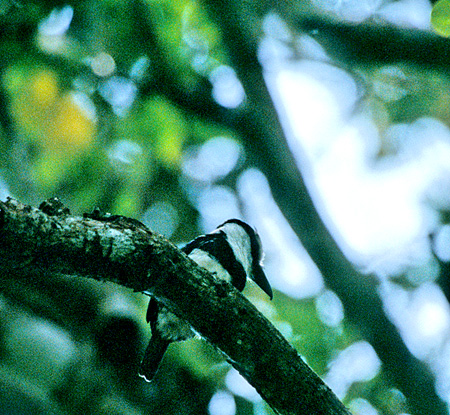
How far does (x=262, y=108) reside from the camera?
161 inches

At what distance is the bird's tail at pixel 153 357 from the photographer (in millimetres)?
2746

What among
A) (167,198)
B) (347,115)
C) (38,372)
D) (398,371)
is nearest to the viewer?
(38,372)

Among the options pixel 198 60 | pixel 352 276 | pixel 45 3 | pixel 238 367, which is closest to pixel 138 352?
pixel 238 367

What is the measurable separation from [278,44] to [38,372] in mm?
3721

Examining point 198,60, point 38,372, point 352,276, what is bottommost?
point 38,372

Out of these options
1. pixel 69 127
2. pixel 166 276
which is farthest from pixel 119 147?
pixel 166 276

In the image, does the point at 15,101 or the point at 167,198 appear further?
the point at 167,198

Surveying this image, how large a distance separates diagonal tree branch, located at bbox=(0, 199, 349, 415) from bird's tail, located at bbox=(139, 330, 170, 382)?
815mm

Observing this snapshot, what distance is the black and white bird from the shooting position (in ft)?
9.37

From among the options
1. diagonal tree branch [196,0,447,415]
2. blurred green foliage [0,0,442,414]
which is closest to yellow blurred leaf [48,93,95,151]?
blurred green foliage [0,0,442,414]

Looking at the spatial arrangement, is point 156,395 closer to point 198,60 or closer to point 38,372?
point 38,372

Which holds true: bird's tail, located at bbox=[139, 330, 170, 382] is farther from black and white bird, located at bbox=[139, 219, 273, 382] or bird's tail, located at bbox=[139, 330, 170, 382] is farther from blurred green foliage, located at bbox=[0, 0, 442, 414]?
blurred green foliage, located at bbox=[0, 0, 442, 414]

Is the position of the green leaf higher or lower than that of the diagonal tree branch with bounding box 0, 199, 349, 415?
higher

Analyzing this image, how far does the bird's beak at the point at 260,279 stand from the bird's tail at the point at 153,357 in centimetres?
120
